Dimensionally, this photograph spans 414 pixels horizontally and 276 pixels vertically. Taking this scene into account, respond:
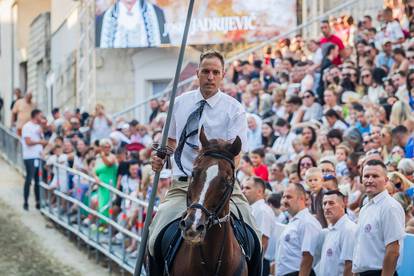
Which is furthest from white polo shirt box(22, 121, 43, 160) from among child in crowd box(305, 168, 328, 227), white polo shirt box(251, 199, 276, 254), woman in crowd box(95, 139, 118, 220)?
child in crowd box(305, 168, 328, 227)

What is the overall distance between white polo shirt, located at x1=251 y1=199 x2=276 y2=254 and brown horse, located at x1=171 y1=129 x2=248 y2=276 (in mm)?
3969

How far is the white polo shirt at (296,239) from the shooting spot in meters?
13.2

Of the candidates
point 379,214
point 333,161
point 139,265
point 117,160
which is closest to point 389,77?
point 333,161

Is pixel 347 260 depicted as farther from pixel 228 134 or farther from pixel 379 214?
pixel 228 134

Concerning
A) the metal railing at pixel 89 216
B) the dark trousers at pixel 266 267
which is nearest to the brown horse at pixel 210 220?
the dark trousers at pixel 266 267

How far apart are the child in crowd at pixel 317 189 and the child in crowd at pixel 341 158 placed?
5.26ft

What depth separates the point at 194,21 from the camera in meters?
30.6

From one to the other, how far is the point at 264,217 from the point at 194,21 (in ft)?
55.5

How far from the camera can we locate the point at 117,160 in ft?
71.5

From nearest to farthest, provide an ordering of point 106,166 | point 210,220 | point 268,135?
1. point 210,220
2. point 268,135
3. point 106,166

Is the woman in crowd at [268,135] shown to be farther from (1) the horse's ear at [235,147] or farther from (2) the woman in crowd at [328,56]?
(1) the horse's ear at [235,147]

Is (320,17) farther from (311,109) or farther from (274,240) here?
(274,240)

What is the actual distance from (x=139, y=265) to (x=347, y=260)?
2.41 metres

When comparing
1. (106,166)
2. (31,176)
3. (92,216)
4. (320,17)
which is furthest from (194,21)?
(92,216)
